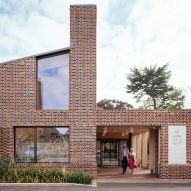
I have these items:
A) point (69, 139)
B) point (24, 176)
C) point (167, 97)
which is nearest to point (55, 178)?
point (24, 176)

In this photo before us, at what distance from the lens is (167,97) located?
54.9 m

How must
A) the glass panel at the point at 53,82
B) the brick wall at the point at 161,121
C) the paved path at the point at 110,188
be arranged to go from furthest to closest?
the glass panel at the point at 53,82 < the brick wall at the point at 161,121 < the paved path at the point at 110,188

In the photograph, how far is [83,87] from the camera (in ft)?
68.8

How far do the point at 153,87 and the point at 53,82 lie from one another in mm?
36773

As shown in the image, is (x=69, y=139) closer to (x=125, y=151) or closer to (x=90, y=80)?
(x=90, y=80)

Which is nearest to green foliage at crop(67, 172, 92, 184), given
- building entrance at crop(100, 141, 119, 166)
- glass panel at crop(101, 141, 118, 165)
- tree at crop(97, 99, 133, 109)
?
building entrance at crop(100, 141, 119, 166)

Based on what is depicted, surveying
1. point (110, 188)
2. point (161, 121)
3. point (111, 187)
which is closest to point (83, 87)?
point (161, 121)

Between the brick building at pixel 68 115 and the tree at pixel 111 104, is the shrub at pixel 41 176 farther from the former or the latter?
the tree at pixel 111 104

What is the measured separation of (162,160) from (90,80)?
16.3 ft

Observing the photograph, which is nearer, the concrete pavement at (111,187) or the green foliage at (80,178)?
the concrete pavement at (111,187)

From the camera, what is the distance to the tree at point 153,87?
55.1 metres

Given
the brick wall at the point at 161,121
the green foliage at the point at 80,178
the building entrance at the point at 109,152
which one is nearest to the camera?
the green foliage at the point at 80,178

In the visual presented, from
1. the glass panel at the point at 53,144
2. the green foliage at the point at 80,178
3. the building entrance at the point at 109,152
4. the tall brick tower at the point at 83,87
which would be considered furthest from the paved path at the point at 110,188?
the building entrance at the point at 109,152

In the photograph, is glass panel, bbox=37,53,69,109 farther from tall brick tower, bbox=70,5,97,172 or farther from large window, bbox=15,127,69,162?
large window, bbox=15,127,69,162
